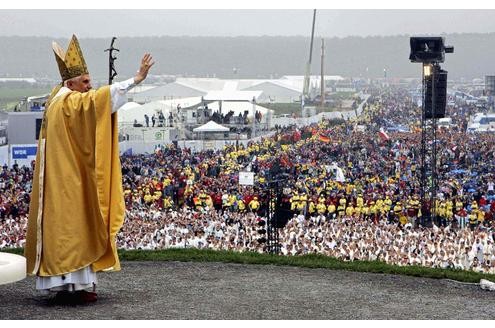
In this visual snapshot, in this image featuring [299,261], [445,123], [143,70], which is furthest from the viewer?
[445,123]

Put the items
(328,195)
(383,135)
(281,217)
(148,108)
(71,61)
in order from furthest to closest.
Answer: (383,135) < (148,108) < (328,195) < (281,217) < (71,61)

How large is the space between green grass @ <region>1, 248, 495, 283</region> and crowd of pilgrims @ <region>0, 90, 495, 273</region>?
6.65ft

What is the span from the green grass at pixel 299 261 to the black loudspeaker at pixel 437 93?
5.86 m

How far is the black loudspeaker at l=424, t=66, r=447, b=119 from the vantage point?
1330cm

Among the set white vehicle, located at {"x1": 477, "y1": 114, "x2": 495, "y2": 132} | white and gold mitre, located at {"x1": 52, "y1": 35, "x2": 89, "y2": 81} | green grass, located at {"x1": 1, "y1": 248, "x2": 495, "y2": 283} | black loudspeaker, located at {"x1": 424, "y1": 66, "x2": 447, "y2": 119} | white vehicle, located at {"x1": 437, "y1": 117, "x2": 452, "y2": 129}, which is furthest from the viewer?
white vehicle, located at {"x1": 477, "y1": 114, "x2": 495, "y2": 132}

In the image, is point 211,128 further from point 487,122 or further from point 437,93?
point 487,122

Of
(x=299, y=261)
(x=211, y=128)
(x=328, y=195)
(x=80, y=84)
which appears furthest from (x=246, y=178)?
(x=80, y=84)

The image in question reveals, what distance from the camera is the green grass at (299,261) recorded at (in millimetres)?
7223

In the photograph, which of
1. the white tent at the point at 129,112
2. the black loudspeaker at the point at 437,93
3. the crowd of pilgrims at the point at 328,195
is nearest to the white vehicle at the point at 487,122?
the crowd of pilgrims at the point at 328,195

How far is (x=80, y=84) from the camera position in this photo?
6.02 metres

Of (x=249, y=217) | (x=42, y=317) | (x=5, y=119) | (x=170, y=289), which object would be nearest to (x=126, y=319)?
(x=42, y=317)

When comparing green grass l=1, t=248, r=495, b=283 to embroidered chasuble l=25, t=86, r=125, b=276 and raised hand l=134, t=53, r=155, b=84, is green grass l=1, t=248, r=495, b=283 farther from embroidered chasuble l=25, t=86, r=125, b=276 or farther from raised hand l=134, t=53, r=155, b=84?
raised hand l=134, t=53, r=155, b=84

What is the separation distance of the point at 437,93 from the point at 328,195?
238cm

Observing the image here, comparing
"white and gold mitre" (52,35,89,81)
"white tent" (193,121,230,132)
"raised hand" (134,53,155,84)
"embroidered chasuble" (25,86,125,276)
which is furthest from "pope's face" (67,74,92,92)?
"white tent" (193,121,230,132)
